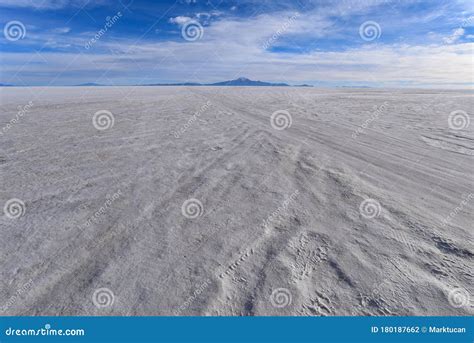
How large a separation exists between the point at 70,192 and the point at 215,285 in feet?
12.1

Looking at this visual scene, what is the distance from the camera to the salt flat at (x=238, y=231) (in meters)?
2.96

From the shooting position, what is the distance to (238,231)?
4090 millimetres

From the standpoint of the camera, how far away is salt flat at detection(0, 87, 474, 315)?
2.96 m

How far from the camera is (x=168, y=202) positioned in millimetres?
4957

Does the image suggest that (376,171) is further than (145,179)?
Yes

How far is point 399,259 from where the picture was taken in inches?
136

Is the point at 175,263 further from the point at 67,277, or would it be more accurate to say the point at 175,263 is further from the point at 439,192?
the point at 439,192

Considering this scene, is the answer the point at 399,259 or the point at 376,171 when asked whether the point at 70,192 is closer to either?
the point at 399,259

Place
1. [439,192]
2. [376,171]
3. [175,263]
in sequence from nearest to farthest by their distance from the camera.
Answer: [175,263] < [439,192] < [376,171]
